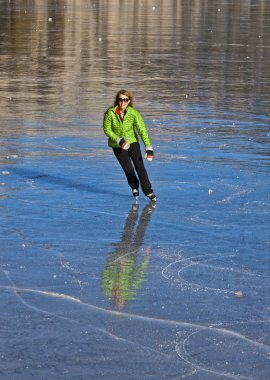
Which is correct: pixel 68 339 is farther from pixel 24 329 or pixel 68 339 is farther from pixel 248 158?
pixel 248 158

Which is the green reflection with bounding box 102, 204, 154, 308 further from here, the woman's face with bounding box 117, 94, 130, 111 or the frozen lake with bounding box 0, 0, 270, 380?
the woman's face with bounding box 117, 94, 130, 111

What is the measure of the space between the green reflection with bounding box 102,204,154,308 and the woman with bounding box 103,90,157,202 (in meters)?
0.92

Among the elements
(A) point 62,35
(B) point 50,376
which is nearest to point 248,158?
(B) point 50,376

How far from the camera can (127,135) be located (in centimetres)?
1245

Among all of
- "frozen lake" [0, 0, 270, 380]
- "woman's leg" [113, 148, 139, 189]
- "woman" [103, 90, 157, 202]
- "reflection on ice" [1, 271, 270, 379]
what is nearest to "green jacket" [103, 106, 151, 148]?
"woman" [103, 90, 157, 202]

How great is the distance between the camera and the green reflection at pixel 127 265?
8.73 meters

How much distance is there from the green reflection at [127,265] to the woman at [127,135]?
0.92 m

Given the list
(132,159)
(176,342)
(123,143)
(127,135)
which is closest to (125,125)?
(127,135)

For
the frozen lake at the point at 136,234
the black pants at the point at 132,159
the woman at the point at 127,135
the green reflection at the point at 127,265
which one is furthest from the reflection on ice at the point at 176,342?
the black pants at the point at 132,159

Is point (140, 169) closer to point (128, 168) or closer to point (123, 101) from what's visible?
point (128, 168)

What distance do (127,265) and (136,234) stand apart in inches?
50.1

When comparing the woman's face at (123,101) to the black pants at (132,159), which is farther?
the black pants at (132,159)

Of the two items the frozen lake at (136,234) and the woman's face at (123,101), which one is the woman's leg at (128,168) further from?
the woman's face at (123,101)

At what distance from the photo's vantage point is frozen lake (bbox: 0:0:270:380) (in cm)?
736
